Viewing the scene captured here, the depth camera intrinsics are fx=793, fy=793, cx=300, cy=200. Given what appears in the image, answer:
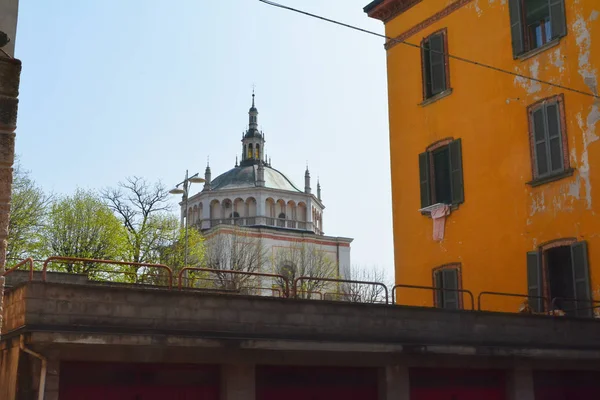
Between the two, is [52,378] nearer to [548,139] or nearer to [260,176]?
[548,139]

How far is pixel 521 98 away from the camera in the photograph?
22766 millimetres

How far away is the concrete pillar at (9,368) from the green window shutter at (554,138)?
14583 mm

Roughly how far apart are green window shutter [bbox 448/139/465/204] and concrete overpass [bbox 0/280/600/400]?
6.11 m

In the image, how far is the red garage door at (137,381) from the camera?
1386 cm

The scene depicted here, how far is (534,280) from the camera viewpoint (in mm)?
21516

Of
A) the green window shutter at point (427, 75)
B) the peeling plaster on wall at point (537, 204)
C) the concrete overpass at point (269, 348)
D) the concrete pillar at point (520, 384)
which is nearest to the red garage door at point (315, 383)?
the concrete overpass at point (269, 348)

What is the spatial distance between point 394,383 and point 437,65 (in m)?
12.6

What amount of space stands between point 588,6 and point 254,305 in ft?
41.4

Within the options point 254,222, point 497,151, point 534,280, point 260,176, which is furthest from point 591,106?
point 260,176

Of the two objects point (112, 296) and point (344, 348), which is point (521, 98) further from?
point (112, 296)

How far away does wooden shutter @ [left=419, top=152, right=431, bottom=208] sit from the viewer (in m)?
25.4

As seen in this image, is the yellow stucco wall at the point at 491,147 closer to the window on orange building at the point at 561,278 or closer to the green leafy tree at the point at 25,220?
the window on orange building at the point at 561,278

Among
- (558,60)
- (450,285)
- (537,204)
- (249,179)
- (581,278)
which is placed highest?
(249,179)

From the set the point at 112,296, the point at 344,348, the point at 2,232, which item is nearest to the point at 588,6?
the point at 344,348
